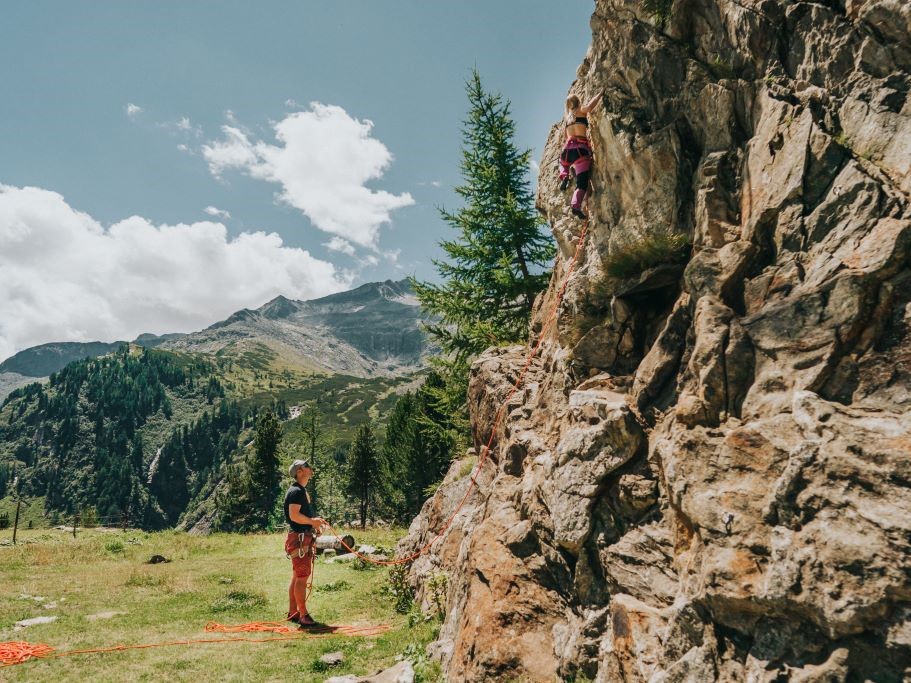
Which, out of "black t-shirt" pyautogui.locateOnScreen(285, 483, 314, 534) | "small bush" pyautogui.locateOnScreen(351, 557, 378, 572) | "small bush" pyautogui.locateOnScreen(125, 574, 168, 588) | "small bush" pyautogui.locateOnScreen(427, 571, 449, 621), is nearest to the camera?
"black t-shirt" pyautogui.locateOnScreen(285, 483, 314, 534)

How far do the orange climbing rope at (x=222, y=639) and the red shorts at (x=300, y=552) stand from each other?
1377mm

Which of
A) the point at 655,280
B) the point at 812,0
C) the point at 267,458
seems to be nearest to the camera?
the point at 812,0

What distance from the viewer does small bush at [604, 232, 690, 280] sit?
371 inches

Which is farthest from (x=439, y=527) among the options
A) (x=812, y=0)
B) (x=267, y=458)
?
(x=267, y=458)

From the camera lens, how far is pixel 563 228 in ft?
45.0

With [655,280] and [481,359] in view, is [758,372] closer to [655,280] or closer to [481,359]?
[655,280]

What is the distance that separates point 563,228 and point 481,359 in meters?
5.92

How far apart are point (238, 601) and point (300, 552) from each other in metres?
4.55

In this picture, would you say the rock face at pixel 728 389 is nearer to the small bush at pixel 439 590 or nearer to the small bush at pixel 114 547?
the small bush at pixel 439 590

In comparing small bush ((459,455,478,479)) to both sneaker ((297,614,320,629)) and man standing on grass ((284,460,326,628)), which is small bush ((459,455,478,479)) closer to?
man standing on grass ((284,460,326,628))

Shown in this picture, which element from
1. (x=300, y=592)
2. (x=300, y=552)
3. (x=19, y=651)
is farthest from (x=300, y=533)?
(x=19, y=651)

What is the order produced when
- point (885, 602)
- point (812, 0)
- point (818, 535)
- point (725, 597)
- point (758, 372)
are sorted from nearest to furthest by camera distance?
Answer: point (885, 602)
point (818, 535)
point (725, 597)
point (758, 372)
point (812, 0)

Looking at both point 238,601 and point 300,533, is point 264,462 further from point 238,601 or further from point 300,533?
point 300,533

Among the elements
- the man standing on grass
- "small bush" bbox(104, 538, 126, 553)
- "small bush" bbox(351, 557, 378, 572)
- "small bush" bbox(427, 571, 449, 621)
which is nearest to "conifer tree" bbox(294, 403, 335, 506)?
"small bush" bbox(104, 538, 126, 553)
